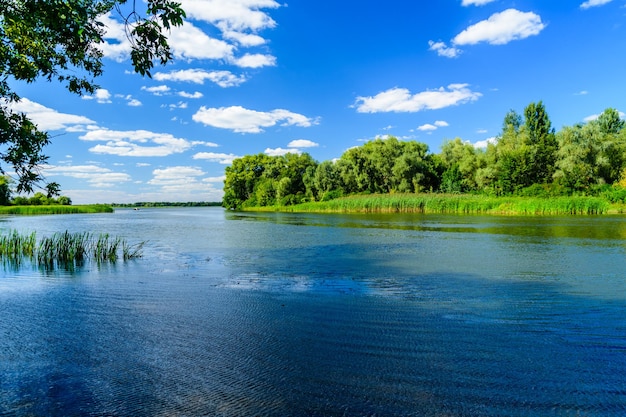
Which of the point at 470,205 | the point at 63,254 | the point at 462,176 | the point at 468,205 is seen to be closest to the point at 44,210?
the point at 63,254

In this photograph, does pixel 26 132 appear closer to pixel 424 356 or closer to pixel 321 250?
pixel 424 356

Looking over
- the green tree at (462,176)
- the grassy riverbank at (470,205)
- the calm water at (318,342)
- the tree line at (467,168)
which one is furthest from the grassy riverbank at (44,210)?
the calm water at (318,342)

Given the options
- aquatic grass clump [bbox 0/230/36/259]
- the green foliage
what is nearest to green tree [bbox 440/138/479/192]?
the green foliage

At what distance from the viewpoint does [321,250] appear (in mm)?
15461

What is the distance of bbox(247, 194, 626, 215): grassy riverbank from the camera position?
3559cm

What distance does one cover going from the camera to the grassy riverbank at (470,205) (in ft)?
117

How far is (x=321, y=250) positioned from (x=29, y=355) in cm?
1131

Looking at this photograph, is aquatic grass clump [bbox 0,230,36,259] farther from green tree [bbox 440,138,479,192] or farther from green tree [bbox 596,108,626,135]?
green tree [bbox 596,108,626,135]

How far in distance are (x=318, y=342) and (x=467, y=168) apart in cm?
6446

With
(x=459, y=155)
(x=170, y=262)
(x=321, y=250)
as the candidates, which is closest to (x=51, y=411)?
(x=170, y=262)

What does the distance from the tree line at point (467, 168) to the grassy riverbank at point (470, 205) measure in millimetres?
4879

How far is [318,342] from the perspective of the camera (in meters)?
5.16

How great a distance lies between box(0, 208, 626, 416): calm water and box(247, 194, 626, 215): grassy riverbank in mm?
29472

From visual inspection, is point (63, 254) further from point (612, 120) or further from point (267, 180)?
point (612, 120)
